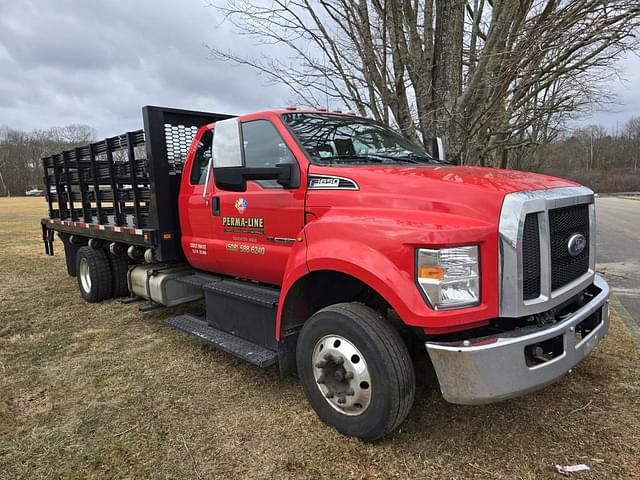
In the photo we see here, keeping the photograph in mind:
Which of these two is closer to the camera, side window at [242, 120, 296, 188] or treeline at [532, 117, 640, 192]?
side window at [242, 120, 296, 188]

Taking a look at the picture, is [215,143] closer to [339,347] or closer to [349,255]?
[349,255]

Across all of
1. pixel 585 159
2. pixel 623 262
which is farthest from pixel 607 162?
pixel 623 262

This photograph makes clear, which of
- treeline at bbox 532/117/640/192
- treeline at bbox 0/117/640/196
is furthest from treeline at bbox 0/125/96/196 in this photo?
treeline at bbox 532/117/640/192

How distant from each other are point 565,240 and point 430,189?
91 cm

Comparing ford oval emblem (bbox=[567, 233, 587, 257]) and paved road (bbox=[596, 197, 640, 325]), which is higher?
ford oval emblem (bbox=[567, 233, 587, 257])

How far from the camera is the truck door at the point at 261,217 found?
330 cm

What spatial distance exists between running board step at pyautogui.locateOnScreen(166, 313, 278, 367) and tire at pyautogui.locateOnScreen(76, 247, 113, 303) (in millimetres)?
2432

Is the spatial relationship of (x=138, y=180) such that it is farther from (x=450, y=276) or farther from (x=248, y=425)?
(x=450, y=276)

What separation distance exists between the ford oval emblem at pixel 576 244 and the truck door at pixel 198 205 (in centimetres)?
293

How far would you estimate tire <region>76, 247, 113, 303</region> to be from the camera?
6168 mm

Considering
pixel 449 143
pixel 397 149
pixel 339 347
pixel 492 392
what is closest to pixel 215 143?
pixel 397 149

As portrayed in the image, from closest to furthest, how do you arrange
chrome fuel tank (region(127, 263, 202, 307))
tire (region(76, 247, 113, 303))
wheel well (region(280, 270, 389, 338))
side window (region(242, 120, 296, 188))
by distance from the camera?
wheel well (region(280, 270, 389, 338)) < side window (region(242, 120, 296, 188)) < chrome fuel tank (region(127, 263, 202, 307)) < tire (region(76, 247, 113, 303))

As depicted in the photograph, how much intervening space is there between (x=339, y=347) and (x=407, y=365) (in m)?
0.44

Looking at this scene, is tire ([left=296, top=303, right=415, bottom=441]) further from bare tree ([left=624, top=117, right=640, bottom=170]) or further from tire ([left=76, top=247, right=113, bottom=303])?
bare tree ([left=624, top=117, right=640, bottom=170])
